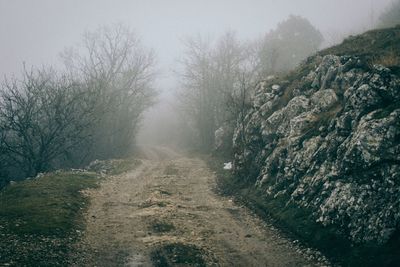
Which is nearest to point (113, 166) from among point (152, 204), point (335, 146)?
point (152, 204)

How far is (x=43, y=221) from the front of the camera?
15.8 meters

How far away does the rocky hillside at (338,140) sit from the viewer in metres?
13.4

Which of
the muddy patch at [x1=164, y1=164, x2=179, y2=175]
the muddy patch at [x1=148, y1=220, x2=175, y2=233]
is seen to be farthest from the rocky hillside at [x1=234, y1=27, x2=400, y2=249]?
the muddy patch at [x1=148, y1=220, x2=175, y2=233]

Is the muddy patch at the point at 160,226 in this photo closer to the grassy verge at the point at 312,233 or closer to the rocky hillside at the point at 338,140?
the grassy verge at the point at 312,233

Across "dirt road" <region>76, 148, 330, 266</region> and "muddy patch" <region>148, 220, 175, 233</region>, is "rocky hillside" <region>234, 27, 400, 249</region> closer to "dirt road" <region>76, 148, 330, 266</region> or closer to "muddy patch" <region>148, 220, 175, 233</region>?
"dirt road" <region>76, 148, 330, 266</region>

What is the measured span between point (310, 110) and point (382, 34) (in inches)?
344

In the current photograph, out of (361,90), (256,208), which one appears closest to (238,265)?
(256,208)

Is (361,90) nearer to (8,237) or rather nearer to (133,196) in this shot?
(133,196)

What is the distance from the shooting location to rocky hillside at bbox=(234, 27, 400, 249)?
13406 millimetres

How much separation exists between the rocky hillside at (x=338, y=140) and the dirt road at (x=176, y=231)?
8.00 feet

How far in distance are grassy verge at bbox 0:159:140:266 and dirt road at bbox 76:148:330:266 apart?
760mm

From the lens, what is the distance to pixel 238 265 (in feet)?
42.4

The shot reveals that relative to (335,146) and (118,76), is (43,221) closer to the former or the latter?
(335,146)

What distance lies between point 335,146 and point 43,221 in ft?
45.4
